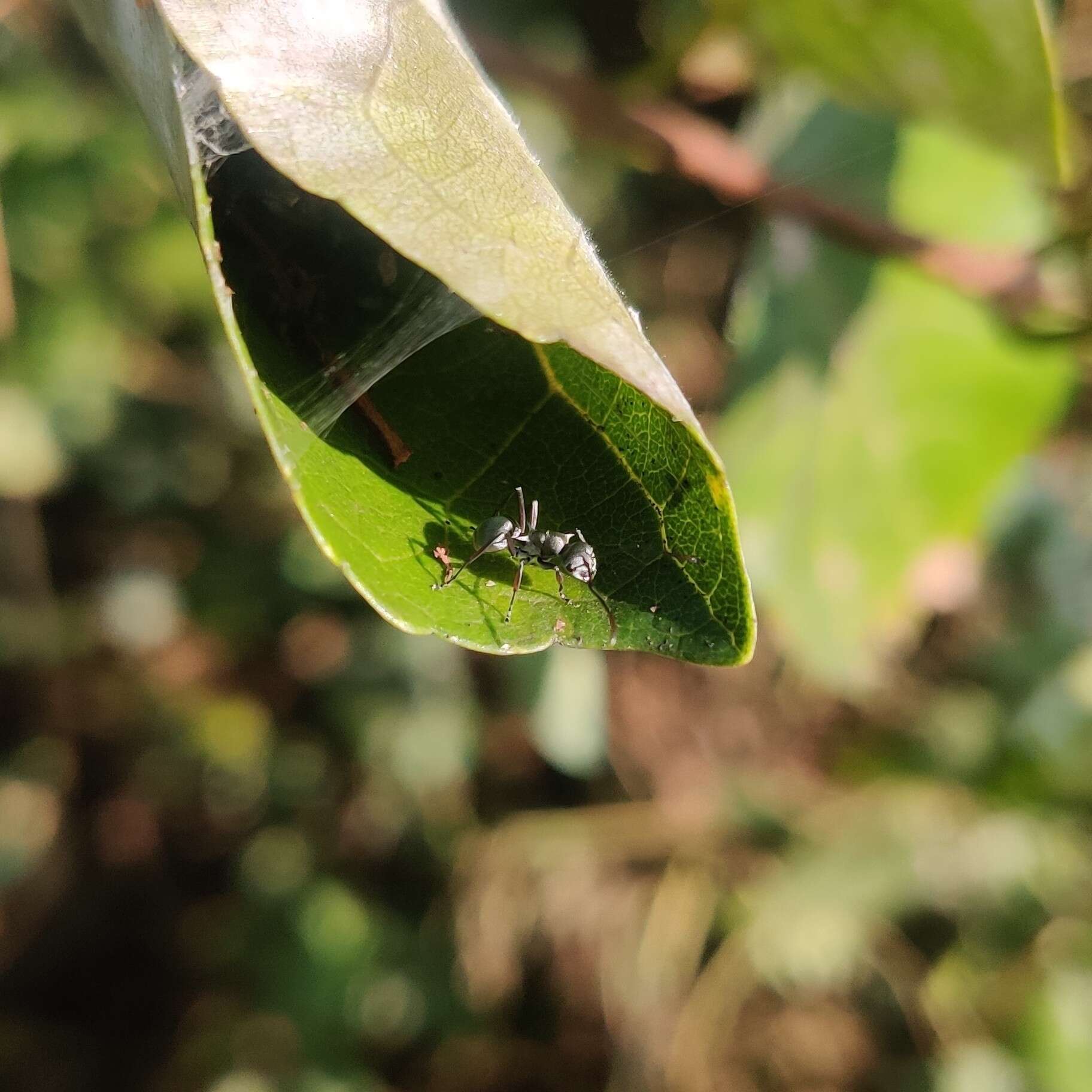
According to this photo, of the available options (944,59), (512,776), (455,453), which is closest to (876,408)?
(944,59)

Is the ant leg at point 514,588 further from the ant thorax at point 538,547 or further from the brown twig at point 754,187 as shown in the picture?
the brown twig at point 754,187

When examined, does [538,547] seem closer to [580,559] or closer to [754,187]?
[580,559]

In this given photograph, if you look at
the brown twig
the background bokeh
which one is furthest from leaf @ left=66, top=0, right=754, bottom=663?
the background bokeh

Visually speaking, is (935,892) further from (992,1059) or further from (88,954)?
(88,954)

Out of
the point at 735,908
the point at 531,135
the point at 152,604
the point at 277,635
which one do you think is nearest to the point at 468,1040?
the point at 735,908

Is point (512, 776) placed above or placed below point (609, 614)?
below

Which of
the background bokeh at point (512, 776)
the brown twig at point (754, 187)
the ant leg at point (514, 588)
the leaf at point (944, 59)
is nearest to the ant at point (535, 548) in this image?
the ant leg at point (514, 588)
